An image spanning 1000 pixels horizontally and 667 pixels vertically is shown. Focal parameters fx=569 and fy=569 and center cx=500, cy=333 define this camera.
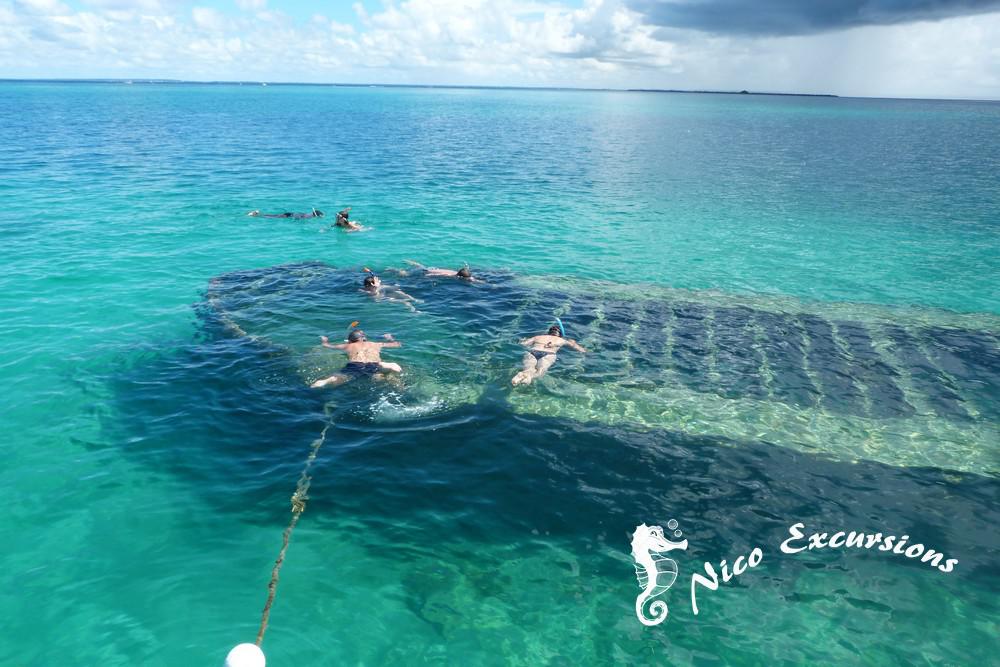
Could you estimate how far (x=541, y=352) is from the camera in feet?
67.1

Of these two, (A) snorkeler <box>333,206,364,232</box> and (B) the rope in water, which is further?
(A) snorkeler <box>333,206,364,232</box>

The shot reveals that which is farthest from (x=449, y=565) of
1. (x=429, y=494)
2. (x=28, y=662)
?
(x=28, y=662)

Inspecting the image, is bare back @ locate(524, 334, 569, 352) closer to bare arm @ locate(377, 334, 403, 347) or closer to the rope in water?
bare arm @ locate(377, 334, 403, 347)

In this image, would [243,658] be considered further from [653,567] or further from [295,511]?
[653,567]

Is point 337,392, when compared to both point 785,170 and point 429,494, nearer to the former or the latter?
point 429,494

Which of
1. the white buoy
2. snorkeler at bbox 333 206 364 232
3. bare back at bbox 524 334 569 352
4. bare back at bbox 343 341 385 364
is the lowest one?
snorkeler at bbox 333 206 364 232

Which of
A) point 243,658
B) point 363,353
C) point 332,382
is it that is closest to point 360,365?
point 363,353

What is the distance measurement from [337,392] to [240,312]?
29.6 ft

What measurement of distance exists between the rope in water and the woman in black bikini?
639 cm

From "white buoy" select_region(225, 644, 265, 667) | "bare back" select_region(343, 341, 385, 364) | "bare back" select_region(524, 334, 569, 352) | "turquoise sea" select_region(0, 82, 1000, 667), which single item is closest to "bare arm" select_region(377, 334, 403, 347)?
"turquoise sea" select_region(0, 82, 1000, 667)

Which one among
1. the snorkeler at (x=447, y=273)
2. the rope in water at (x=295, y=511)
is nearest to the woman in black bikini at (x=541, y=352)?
the rope in water at (x=295, y=511)

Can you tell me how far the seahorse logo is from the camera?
36.1 feet

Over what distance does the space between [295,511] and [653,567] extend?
8119 mm

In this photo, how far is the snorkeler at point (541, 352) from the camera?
19.0 m
